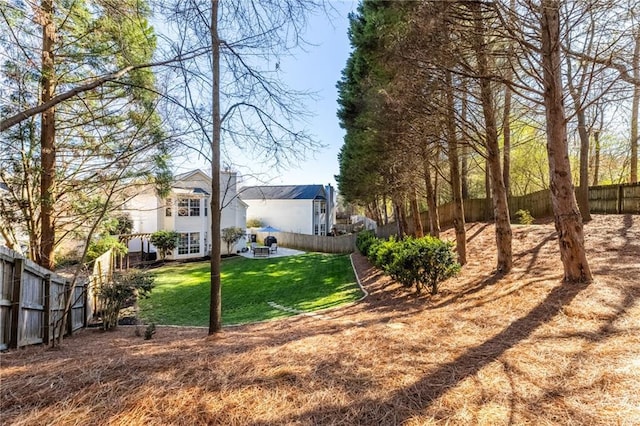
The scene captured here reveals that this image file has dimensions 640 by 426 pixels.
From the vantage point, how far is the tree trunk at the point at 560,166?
486 cm

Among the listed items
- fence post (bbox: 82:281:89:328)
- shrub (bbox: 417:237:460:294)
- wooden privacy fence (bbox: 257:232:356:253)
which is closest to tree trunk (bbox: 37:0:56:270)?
fence post (bbox: 82:281:89:328)

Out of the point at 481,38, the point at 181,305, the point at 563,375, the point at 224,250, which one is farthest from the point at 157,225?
the point at 563,375

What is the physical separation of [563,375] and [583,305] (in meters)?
2.20

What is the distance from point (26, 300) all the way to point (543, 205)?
19113 millimetres

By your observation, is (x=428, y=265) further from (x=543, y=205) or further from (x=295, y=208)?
(x=295, y=208)

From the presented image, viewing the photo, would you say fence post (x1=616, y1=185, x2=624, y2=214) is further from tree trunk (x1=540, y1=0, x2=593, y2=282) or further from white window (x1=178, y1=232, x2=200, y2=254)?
white window (x1=178, y1=232, x2=200, y2=254)

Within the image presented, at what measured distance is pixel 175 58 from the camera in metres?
4.51

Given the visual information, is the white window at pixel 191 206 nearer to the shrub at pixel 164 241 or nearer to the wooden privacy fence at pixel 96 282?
the shrub at pixel 164 241

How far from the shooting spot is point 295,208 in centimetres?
3406

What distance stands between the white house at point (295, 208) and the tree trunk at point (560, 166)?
28.7 m

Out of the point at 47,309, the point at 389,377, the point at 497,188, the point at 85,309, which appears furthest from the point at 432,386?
the point at 85,309

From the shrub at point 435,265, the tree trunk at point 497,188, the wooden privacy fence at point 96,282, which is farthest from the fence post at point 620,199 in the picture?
the wooden privacy fence at point 96,282

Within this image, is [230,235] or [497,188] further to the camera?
[230,235]

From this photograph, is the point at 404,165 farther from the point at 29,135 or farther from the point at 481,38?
the point at 29,135
